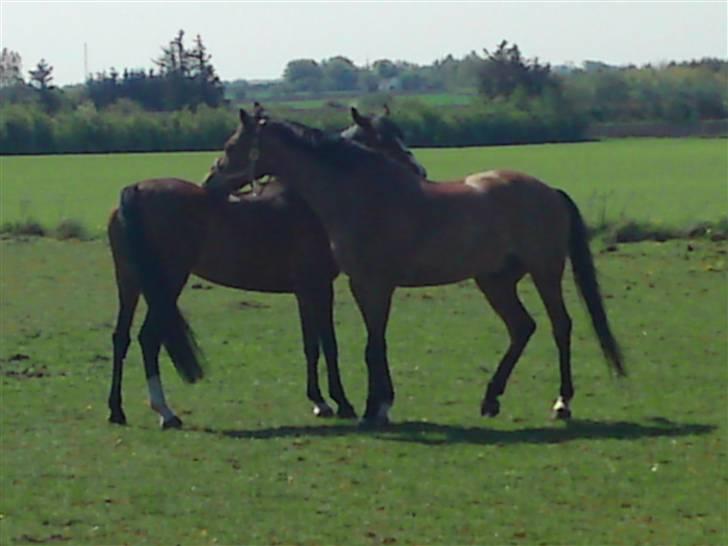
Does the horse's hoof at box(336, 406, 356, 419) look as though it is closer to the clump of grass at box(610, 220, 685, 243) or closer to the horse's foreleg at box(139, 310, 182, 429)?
the horse's foreleg at box(139, 310, 182, 429)

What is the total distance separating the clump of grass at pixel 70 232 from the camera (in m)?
26.9

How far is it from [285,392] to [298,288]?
1149 mm

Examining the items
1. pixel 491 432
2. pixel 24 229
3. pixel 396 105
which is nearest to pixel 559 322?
pixel 491 432

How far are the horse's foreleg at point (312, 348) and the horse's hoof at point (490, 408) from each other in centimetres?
107

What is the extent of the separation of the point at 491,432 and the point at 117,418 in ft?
8.61

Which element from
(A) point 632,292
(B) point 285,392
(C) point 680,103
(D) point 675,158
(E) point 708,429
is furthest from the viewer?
(C) point 680,103

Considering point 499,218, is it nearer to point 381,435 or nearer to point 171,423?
point 381,435

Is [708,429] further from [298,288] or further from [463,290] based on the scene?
[463,290]

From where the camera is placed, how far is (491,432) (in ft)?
32.0

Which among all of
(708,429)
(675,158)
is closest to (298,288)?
(708,429)

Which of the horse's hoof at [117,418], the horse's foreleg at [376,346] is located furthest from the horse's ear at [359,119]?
the horse's hoof at [117,418]

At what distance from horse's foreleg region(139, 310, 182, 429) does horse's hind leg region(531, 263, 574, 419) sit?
2.59 meters

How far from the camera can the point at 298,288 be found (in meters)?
10.9

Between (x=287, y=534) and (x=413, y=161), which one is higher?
(x=413, y=161)
